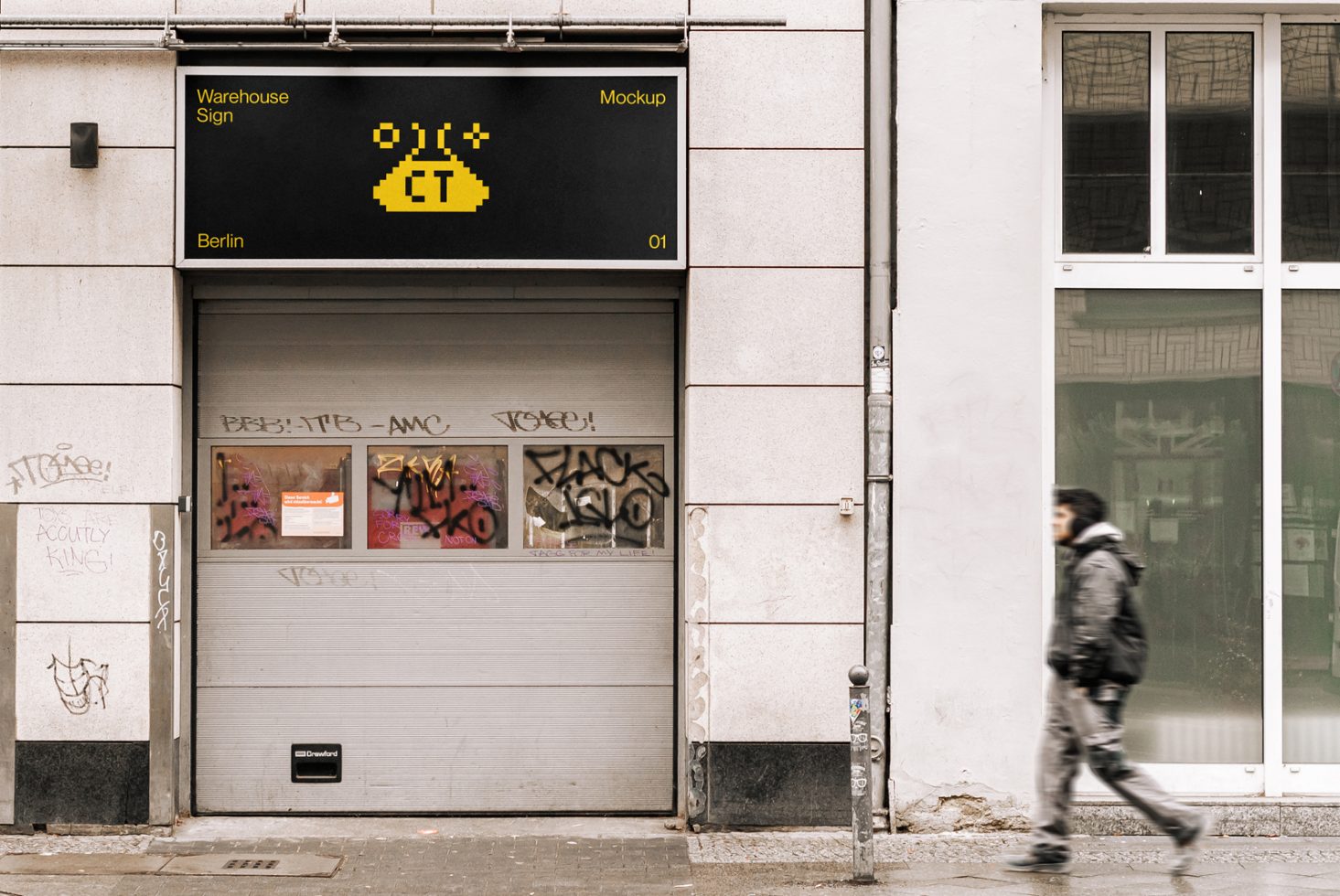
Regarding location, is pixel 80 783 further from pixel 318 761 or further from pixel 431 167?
pixel 431 167

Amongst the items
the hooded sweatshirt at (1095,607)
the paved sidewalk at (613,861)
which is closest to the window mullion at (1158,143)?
the hooded sweatshirt at (1095,607)

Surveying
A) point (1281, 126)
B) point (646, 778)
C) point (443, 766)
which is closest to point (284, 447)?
point (443, 766)

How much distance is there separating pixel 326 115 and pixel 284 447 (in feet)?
6.65

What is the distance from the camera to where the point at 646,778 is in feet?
29.5

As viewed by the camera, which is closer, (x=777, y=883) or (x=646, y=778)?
(x=777, y=883)

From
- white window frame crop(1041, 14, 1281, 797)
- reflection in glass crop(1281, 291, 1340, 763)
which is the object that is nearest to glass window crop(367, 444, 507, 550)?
white window frame crop(1041, 14, 1281, 797)

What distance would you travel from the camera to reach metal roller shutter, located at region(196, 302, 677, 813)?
896cm

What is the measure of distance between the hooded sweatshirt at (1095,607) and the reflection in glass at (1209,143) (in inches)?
101

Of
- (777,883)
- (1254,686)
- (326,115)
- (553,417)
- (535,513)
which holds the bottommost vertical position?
(777,883)

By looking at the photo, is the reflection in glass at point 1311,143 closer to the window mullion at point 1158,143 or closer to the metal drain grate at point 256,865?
the window mullion at point 1158,143

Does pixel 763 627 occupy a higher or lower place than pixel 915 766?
higher

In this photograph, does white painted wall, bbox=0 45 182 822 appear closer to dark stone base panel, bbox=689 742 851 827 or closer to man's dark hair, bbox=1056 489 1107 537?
dark stone base panel, bbox=689 742 851 827

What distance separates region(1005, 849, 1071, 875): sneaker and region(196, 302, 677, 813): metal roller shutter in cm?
234

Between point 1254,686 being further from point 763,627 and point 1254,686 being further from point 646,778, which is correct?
point 646,778
